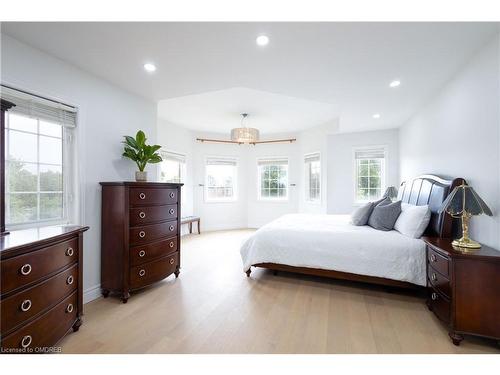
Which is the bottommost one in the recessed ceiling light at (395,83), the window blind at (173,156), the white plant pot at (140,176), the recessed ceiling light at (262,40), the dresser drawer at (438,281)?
the dresser drawer at (438,281)

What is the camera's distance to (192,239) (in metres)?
5.04

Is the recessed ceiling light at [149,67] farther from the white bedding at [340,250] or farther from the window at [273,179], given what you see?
the window at [273,179]

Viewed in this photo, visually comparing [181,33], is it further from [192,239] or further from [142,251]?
[192,239]

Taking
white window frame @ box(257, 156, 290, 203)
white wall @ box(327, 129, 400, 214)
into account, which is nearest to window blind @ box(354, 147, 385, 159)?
white wall @ box(327, 129, 400, 214)

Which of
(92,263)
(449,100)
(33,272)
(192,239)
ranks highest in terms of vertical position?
(449,100)

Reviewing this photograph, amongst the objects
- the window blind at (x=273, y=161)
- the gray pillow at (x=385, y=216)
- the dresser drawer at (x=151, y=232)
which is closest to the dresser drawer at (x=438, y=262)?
the gray pillow at (x=385, y=216)

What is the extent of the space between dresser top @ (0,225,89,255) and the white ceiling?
4.93 ft

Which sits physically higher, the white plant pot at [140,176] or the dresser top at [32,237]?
the white plant pot at [140,176]

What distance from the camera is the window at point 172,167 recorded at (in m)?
4.91

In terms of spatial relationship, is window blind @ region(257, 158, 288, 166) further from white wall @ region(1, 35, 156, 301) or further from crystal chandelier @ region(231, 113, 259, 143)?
white wall @ region(1, 35, 156, 301)

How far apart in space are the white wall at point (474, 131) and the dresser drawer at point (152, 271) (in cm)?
308

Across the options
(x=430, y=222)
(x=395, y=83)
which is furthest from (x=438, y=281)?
(x=395, y=83)
